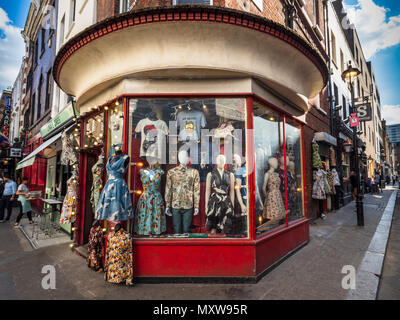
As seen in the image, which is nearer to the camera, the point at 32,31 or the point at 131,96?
the point at 131,96

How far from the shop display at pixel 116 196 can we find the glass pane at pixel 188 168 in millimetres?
288

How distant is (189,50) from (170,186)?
2471 mm

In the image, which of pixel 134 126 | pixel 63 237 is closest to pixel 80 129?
Result: pixel 134 126

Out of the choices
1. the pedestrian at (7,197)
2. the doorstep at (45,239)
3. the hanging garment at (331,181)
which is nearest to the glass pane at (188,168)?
the doorstep at (45,239)

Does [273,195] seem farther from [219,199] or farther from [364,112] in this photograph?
[364,112]

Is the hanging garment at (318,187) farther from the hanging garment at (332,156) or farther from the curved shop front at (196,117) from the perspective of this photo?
the curved shop front at (196,117)

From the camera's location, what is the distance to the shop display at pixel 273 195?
4.77 metres

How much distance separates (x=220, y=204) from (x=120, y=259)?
6.41ft

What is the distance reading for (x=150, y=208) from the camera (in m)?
3.88

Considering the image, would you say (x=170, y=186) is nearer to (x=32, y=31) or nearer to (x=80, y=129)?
(x=80, y=129)

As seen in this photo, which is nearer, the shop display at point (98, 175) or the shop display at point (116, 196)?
the shop display at point (116, 196)

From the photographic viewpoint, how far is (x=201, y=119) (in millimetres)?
4336

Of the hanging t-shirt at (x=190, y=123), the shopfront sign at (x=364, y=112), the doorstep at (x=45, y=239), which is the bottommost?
the doorstep at (x=45, y=239)

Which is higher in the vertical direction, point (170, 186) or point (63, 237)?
point (170, 186)
